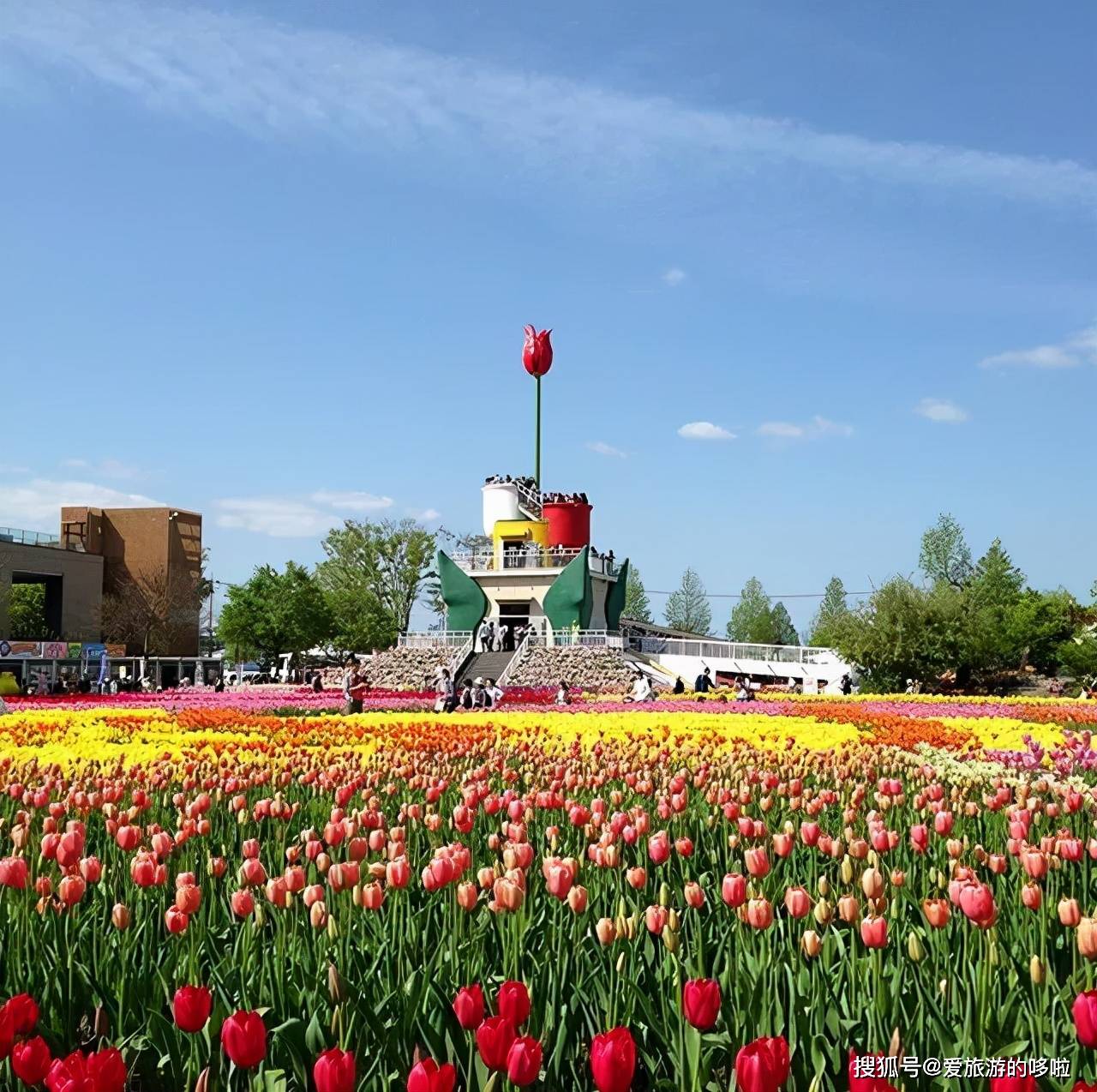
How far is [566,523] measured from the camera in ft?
170

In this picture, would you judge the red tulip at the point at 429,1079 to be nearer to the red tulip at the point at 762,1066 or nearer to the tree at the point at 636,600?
the red tulip at the point at 762,1066

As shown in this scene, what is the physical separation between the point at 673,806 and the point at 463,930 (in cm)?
237

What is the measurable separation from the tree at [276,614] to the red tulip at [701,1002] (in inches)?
2726

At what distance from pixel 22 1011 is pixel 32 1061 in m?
0.38

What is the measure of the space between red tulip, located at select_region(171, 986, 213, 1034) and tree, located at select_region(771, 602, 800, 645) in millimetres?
108012

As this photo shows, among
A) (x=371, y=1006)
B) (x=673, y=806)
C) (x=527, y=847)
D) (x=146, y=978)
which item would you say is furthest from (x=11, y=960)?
(x=673, y=806)

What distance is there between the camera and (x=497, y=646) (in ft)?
148

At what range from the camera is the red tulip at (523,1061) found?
2488mm

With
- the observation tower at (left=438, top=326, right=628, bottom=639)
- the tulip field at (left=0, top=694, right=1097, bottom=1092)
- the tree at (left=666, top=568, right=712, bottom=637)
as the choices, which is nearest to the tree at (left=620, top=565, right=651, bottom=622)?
the tree at (left=666, top=568, right=712, bottom=637)

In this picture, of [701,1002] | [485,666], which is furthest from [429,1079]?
[485,666]

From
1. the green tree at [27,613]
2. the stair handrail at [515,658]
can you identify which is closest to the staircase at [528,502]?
the stair handrail at [515,658]

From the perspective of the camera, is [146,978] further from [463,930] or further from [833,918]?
[833,918]

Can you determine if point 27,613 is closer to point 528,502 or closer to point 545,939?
point 528,502

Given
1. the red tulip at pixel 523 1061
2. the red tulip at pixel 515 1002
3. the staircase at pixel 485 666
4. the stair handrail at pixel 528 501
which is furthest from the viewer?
the stair handrail at pixel 528 501
